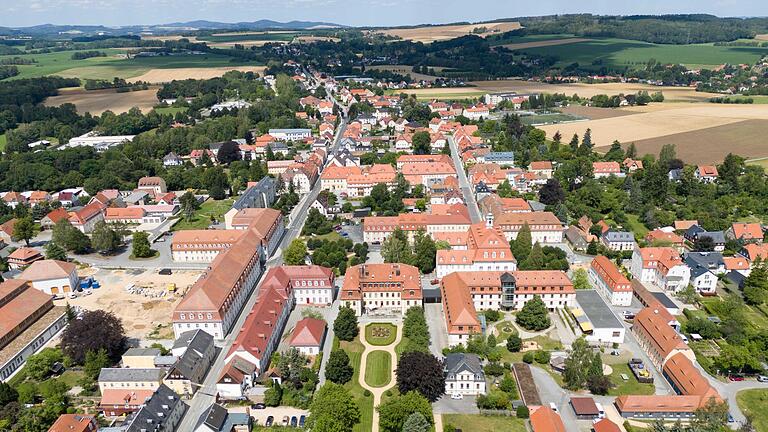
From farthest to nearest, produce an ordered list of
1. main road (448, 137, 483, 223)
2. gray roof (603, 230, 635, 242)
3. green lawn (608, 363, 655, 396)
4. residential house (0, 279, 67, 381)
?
main road (448, 137, 483, 223), gray roof (603, 230, 635, 242), residential house (0, 279, 67, 381), green lawn (608, 363, 655, 396)

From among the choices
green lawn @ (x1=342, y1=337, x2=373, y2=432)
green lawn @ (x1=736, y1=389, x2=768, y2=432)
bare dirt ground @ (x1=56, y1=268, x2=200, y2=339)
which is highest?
green lawn @ (x1=736, y1=389, x2=768, y2=432)

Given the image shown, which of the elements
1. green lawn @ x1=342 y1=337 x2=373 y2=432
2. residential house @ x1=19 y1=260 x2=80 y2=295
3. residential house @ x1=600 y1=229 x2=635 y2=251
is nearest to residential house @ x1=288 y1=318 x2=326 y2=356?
green lawn @ x1=342 y1=337 x2=373 y2=432

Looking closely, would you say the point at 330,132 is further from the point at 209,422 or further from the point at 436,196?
the point at 209,422

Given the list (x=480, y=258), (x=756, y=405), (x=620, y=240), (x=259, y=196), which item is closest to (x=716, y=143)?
(x=620, y=240)

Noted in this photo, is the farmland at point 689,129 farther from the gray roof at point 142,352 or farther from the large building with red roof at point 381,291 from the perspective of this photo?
the gray roof at point 142,352

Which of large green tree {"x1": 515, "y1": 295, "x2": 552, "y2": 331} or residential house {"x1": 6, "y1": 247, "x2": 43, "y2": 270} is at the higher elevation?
large green tree {"x1": 515, "y1": 295, "x2": 552, "y2": 331}

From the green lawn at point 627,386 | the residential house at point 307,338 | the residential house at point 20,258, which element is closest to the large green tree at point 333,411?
the residential house at point 307,338

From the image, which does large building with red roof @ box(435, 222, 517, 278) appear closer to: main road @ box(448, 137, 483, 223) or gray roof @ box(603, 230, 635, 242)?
gray roof @ box(603, 230, 635, 242)
